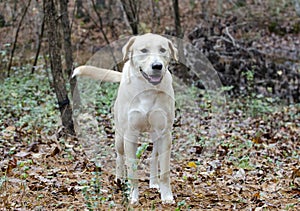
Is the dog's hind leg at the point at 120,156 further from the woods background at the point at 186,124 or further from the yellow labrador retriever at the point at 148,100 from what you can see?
the yellow labrador retriever at the point at 148,100

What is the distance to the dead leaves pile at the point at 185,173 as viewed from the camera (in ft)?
14.5

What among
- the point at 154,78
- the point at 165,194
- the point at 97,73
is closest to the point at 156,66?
the point at 154,78

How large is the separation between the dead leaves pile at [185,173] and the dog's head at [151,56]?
0.94m

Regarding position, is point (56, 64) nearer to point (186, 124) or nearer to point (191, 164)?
point (191, 164)

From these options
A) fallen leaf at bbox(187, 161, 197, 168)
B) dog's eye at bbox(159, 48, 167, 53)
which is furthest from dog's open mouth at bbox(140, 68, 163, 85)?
fallen leaf at bbox(187, 161, 197, 168)

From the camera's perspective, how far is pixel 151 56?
4.28m

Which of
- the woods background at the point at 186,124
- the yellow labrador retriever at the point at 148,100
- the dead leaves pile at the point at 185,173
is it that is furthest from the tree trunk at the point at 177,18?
the yellow labrador retriever at the point at 148,100

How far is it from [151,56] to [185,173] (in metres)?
2.01

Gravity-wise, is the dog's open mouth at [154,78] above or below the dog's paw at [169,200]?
above

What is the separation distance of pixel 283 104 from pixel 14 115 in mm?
6188

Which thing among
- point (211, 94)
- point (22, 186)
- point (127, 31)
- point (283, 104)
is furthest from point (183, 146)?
point (127, 31)

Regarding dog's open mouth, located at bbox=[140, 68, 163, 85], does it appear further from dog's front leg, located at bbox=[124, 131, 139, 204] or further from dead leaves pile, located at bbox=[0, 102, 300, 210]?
dead leaves pile, located at bbox=[0, 102, 300, 210]

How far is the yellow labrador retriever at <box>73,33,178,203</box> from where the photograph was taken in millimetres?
4328

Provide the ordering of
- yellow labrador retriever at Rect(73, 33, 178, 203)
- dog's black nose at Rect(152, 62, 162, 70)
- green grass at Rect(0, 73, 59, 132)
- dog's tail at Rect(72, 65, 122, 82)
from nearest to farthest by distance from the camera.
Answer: dog's black nose at Rect(152, 62, 162, 70) < yellow labrador retriever at Rect(73, 33, 178, 203) < dog's tail at Rect(72, 65, 122, 82) < green grass at Rect(0, 73, 59, 132)
